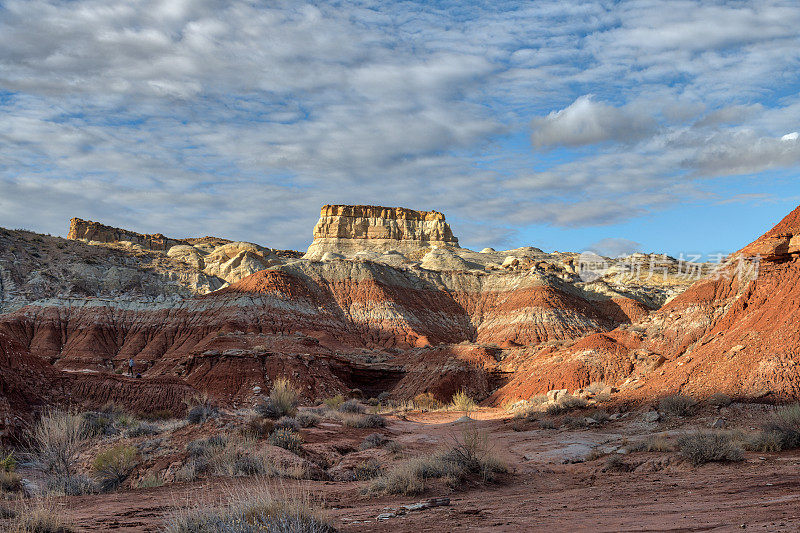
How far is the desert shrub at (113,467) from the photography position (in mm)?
13133

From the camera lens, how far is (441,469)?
10.9 m

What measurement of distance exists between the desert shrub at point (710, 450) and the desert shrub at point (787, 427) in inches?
44.3

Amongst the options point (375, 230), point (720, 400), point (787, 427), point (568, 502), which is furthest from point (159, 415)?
point (375, 230)

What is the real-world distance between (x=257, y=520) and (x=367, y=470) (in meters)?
7.36

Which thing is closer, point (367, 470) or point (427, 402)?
point (367, 470)

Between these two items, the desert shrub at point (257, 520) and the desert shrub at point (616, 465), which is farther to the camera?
the desert shrub at point (616, 465)

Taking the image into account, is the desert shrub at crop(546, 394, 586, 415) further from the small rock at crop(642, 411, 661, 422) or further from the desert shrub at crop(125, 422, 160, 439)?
the desert shrub at crop(125, 422, 160, 439)

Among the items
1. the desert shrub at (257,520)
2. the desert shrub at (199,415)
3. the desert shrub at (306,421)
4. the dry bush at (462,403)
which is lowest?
the dry bush at (462,403)

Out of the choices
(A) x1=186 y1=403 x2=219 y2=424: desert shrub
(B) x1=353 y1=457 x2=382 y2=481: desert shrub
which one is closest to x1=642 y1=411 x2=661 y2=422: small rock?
(B) x1=353 y1=457 x2=382 y2=481: desert shrub

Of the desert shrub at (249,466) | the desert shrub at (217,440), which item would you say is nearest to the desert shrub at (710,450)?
the desert shrub at (249,466)

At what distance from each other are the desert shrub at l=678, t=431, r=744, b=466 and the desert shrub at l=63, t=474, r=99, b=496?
1294 cm

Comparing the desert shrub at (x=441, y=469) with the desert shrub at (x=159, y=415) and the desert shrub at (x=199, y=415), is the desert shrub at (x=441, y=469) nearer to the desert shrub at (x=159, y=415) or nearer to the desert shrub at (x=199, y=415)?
the desert shrub at (x=199, y=415)

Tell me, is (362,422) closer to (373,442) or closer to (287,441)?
(373,442)

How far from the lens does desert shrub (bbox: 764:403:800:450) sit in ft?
39.1
